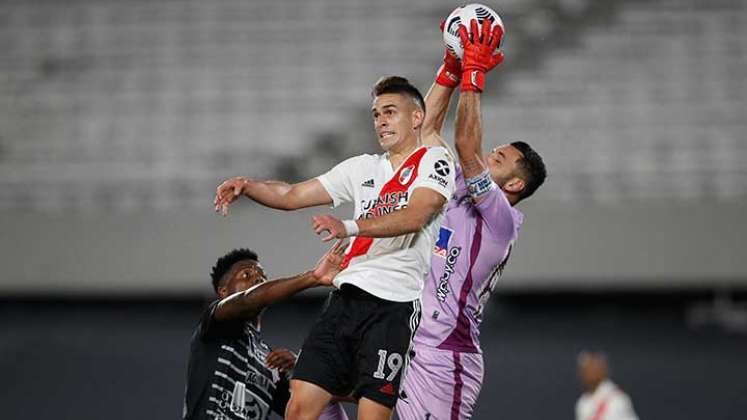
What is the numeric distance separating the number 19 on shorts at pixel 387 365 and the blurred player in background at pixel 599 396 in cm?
527

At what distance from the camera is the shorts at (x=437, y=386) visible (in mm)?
5375

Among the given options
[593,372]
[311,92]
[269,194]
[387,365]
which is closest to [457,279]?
[387,365]

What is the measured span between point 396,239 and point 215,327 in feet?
3.00

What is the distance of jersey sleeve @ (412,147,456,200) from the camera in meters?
4.53

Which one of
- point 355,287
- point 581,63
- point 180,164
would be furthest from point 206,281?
point 355,287

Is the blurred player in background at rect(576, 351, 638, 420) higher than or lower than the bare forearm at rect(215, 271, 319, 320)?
lower

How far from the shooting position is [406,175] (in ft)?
15.1

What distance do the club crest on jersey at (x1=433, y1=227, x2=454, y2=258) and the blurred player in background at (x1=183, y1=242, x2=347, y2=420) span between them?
847mm

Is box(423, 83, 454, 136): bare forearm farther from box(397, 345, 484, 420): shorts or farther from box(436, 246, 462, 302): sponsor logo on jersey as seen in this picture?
box(397, 345, 484, 420): shorts

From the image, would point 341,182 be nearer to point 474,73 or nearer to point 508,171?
point 474,73

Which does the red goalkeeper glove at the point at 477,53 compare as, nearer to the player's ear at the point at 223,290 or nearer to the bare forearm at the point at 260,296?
the bare forearm at the point at 260,296

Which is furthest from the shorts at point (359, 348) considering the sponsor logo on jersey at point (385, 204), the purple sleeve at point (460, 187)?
the purple sleeve at point (460, 187)

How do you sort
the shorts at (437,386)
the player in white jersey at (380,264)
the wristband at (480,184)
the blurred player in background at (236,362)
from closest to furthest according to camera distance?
the player in white jersey at (380,264) < the blurred player in background at (236,362) < the wristband at (480,184) < the shorts at (437,386)

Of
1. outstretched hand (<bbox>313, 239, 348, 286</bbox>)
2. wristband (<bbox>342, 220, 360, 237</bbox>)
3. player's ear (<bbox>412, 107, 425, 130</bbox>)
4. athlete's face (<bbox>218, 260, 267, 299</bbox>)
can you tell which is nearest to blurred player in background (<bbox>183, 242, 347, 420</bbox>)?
athlete's face (<bbox>218, 260, 267, 299</bbox>)
